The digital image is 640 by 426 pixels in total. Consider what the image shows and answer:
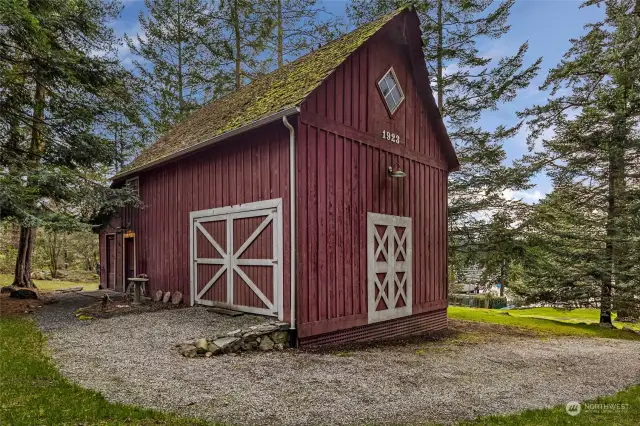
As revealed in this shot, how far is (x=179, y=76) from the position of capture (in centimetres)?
1738

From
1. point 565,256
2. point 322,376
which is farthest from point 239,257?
point 565,256

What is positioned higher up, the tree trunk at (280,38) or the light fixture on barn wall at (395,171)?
the tree trunk at (280,38)

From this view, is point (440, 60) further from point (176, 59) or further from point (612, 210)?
point (176, 59)

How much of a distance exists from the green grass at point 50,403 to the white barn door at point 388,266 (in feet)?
17.2

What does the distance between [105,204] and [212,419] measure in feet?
28.7

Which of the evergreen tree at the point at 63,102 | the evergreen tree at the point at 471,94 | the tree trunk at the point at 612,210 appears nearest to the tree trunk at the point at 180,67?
the evergreen tree at the point at 63,102

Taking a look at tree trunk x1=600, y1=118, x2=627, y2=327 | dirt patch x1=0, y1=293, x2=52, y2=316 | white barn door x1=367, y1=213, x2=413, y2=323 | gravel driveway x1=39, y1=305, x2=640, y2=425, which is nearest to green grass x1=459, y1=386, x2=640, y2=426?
gravel driveway x1=39, y1=305, x2=640, y2=425

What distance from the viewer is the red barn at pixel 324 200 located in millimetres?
7016

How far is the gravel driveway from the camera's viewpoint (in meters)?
3.97

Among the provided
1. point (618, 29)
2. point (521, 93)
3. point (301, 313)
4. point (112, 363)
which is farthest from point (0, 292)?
point (618, 29)

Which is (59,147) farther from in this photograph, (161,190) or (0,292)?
(0,292)

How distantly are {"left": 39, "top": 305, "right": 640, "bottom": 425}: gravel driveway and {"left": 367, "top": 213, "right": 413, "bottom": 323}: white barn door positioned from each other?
955 millimetres
